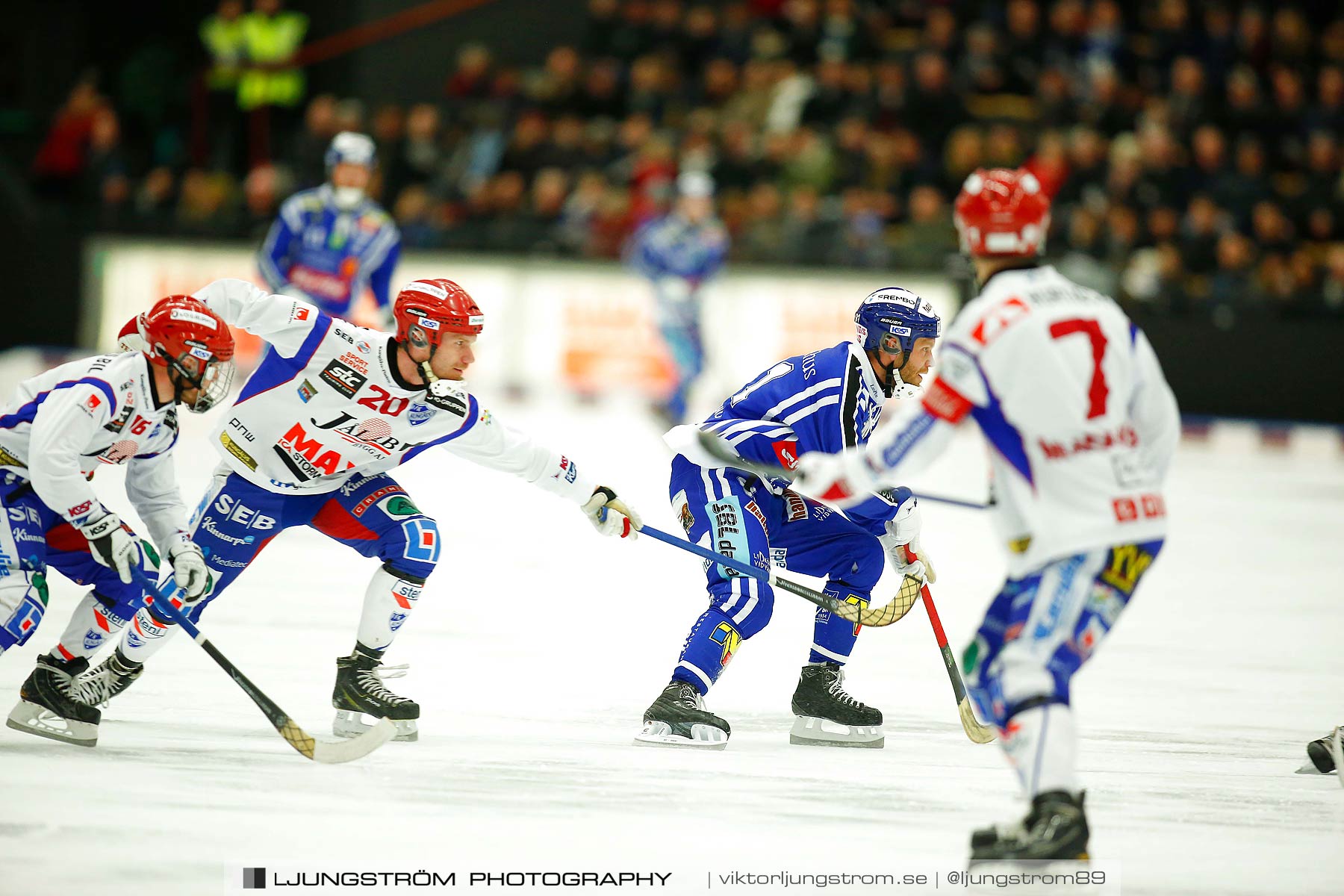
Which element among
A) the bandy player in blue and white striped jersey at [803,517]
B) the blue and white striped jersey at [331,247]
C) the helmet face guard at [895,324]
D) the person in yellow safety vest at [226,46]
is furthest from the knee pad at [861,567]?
the person in yellow safety vest at [226,46]

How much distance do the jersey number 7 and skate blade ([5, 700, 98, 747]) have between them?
2746mm

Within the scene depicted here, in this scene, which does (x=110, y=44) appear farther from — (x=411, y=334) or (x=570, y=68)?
(x=411, y=334)

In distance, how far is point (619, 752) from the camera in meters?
4.38

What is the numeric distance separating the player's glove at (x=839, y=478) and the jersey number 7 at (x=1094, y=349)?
0.50m

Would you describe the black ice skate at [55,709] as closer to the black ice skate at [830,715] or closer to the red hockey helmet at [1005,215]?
the black ice skate at [830,715]

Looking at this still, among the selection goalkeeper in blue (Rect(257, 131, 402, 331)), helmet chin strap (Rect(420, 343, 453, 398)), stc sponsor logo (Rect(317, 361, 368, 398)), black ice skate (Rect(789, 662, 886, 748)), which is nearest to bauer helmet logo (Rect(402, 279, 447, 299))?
helmet chin strap (Rect(420, 343, 453, 398))

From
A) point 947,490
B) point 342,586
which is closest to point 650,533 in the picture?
point 342,586

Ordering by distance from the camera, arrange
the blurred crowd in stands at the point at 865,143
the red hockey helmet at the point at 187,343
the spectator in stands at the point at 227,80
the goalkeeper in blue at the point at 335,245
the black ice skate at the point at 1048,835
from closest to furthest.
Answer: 1. the black ice skate at the point at 1048,835
2. the red hockey helmet at the point at 187,343
3. the goalkeeper in blue at the point at 335,245
4. the blurred crowd in stands at the point at 865,143
5. the spectator in stands at the point at 227,80

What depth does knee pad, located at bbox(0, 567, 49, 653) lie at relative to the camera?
4.26m

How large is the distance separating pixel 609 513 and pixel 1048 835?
178 centimetres

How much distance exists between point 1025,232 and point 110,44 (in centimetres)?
1703

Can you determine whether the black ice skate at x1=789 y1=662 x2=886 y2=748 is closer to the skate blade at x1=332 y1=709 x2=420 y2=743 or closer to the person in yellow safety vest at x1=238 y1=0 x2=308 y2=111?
the skate blade at x1=332 y1=709 x2=420 y2=743

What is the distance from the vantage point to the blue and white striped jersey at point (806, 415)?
183 inches

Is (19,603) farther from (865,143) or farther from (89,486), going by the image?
(865,143)
